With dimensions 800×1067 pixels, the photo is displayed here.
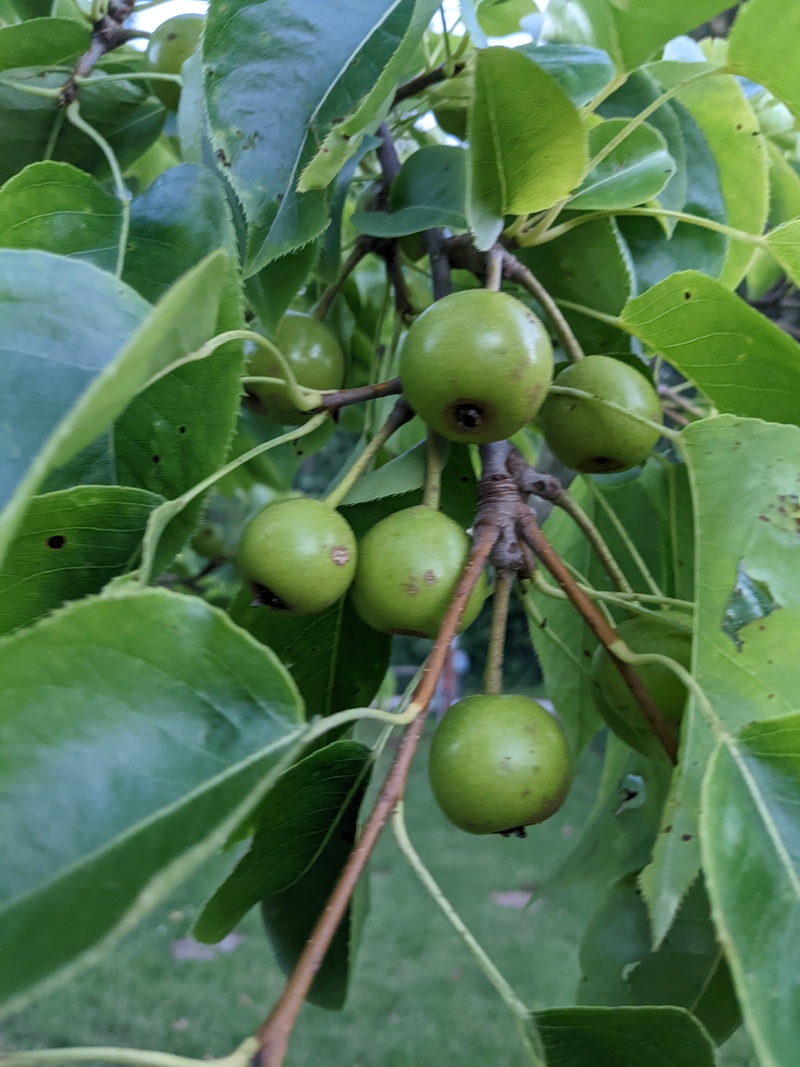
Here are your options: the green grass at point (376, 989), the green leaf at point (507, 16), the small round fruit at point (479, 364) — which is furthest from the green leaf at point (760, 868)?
the green grass at point (376, 989)

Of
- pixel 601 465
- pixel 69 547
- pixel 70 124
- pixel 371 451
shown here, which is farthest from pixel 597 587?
pixel 70 124

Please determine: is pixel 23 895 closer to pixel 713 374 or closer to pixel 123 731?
pixel 123 731

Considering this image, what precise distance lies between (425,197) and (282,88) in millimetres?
192

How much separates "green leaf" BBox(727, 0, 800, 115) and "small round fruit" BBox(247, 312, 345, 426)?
0.41 m

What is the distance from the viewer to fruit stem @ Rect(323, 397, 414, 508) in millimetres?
606

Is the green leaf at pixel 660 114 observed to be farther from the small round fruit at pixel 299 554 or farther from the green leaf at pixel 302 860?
the green leaf at pixel 302 860

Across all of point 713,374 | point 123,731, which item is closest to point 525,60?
point 713,374

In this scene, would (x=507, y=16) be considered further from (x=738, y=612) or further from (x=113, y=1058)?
(x=113, y=1058)

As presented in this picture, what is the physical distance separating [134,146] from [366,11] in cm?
39

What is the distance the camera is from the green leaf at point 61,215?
1.77 feet

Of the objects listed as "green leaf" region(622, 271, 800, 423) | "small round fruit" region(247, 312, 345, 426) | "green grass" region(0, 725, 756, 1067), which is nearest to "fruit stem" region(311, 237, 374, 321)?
"small round fruit" region(247, 312, 345, 426)

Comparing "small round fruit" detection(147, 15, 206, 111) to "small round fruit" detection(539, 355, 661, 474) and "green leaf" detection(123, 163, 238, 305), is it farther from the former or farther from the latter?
"small round fruit" detection(539, 355, 661, 474)

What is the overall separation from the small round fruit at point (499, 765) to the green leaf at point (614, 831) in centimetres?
27

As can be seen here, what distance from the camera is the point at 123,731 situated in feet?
1.12
